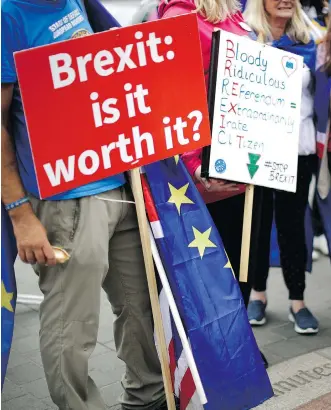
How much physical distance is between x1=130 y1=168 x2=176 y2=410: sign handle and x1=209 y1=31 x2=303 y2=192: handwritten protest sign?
0.43 meters

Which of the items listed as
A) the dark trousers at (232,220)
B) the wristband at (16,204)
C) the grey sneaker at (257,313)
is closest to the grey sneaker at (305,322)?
the grey sneaker at (257,313)

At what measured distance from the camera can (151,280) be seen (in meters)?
2.79

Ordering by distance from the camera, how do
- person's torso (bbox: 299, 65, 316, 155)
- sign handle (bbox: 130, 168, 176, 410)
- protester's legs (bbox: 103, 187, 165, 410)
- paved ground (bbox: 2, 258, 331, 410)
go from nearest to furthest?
1. sign handle (bbox: 130, 168, 176, 410)
2. protester's legs (bbox: 103, 187, 165, 410)
3. paved ground (bbox: 2, 258, 331, 410)
4. person's torso (bbox: 299, 65, 316, 155)

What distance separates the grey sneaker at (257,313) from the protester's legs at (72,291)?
5.58 feet

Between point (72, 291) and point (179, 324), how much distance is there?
1.56ft

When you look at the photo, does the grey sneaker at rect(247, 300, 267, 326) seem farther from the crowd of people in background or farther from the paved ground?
the crowd of people in background

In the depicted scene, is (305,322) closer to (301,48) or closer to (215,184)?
(215,184)

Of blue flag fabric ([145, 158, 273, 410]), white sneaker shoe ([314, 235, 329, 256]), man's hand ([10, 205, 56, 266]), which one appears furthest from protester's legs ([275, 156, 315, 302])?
man's hand ([10, 205, 56, 266])

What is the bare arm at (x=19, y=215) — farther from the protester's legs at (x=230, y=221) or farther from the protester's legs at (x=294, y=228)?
the protester's legs at (x=294, y=228)

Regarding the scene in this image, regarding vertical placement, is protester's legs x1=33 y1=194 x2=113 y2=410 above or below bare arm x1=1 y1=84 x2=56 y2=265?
below

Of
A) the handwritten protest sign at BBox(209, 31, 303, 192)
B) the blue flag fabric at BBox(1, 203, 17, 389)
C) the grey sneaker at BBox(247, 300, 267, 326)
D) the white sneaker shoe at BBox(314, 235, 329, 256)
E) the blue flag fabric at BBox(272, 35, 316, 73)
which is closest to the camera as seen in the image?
the blue flag fabric at BBox(1, 203, 17, 389)

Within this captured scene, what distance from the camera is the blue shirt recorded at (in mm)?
2416

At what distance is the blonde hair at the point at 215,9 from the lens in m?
3.10

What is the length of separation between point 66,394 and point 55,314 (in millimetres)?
304
